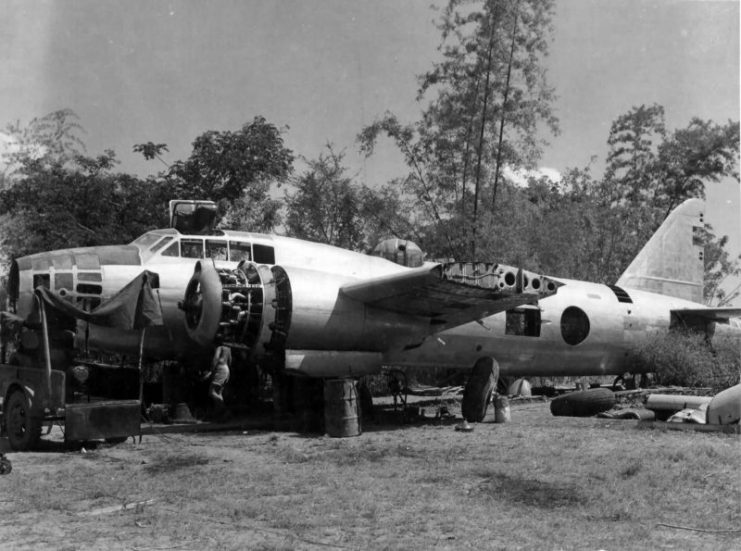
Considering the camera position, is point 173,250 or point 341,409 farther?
point 173,250

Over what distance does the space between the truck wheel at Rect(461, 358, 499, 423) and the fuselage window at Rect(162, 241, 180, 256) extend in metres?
6.25

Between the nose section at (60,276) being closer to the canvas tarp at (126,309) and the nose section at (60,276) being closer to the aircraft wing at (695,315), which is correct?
the canvas tarp at (126,309)

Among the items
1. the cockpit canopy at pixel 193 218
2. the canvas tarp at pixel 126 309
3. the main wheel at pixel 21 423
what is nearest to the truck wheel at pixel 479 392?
the cockpit canopy at pixel 193 218

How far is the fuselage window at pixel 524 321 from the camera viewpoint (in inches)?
655

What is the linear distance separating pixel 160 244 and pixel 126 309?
9.07ft

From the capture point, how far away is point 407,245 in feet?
56.3

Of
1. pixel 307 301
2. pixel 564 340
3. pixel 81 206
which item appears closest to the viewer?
pixel 307 301

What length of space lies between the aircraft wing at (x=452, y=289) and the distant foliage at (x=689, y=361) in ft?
25.2

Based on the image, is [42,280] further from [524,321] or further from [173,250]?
[524,321]

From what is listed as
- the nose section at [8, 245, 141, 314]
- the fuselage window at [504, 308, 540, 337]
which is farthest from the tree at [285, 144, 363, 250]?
the nose section at [8, 245, 141, 314]

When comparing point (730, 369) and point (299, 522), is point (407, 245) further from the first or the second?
point (299, 522)

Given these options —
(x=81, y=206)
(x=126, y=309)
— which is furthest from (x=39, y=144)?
(x=126, y=309)

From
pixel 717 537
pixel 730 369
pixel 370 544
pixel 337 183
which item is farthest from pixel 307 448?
pixel 337 183

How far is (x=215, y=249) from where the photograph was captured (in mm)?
14164
